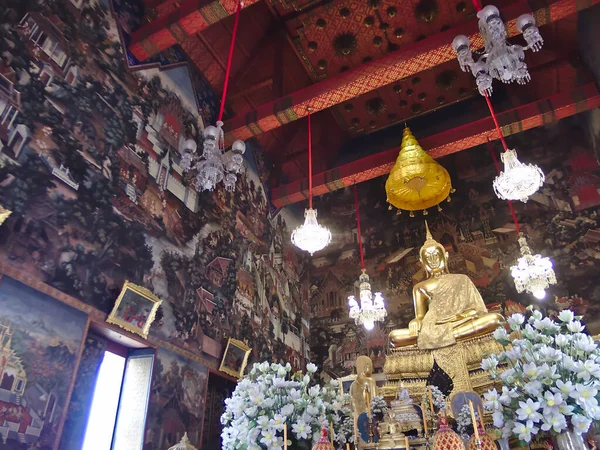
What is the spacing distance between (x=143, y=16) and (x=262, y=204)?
10.8 feet

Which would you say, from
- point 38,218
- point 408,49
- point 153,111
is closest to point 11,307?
point 38,218

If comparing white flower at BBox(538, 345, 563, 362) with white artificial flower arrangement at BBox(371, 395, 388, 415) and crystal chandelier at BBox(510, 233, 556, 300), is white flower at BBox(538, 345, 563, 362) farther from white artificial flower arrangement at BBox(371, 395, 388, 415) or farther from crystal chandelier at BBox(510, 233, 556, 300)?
crystal chandelier at BBox(510, 233, 556, 300)

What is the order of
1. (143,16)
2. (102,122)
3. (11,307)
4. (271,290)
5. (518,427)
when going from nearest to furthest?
1. (518,427)
2. (11,307)
3. (102,122)
4. (143,16)
5. (271,290)

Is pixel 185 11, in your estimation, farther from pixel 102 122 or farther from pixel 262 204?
pixel 262 204

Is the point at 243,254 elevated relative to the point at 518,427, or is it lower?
elevated

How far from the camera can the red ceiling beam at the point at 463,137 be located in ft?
22.3

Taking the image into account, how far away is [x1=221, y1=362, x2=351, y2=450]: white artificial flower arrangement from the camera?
301cm

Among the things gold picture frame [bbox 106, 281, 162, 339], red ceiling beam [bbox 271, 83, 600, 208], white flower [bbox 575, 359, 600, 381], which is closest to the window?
gold picture frame [bbox 106, 281, 162, 339]

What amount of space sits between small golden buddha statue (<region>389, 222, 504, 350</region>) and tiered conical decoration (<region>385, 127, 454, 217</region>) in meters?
0.81

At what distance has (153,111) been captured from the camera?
558 cm

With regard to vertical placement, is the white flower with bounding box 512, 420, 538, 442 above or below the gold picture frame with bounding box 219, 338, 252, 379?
below

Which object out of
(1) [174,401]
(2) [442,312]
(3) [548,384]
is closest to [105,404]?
(1) [174,401]

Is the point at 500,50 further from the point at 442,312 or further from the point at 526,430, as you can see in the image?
the point at 442,312

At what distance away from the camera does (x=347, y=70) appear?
22.1 feet
